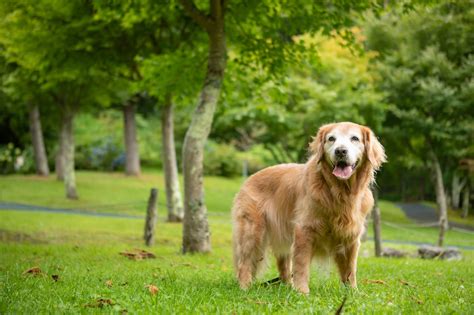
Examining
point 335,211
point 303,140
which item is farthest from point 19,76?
point 335,211

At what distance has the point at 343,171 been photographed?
17.5 feet

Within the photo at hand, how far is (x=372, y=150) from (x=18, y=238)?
1169 centimetres

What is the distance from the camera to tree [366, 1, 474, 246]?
677 inches

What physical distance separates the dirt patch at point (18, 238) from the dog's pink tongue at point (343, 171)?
426 inches

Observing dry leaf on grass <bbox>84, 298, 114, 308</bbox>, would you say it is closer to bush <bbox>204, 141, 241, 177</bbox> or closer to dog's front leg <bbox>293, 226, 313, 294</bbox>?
dog's front leg <bbox>293, 226, 313, 294</bbox>

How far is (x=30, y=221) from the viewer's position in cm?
1784

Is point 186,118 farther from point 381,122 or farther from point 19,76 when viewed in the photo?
point 381,122

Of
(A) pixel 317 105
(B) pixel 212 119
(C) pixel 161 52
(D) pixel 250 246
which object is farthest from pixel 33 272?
(A) pixel 317 105

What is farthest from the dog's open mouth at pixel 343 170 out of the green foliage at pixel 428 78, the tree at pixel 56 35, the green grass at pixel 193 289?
the green foliage at pixel 428 78

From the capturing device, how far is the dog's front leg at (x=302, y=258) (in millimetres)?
5648

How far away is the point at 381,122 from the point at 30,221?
44.5 ft

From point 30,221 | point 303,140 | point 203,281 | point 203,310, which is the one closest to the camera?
point 203,310

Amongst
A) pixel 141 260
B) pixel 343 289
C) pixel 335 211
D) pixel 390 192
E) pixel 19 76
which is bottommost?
pixel 390 192

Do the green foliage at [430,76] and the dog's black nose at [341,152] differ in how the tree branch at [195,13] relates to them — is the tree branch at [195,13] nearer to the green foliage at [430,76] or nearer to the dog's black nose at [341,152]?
the dog's black nose at [341,152]
